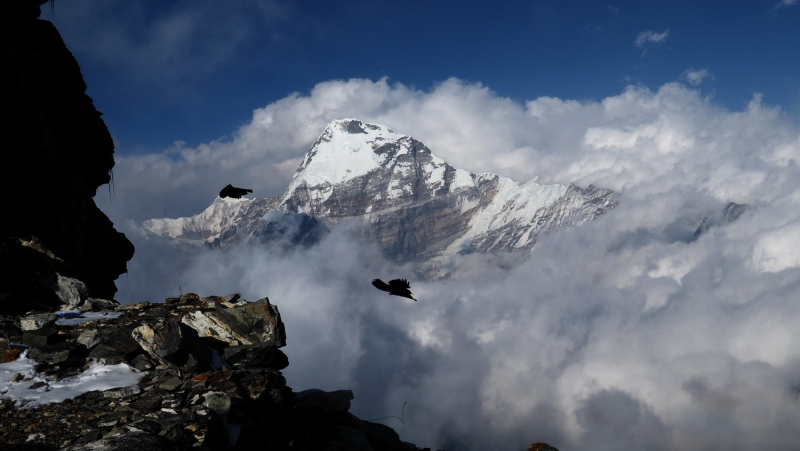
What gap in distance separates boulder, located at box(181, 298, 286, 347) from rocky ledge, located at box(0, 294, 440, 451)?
3 centimetres

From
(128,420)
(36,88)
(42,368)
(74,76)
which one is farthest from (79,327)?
(74,76)

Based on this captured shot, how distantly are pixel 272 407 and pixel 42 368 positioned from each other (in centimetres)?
646

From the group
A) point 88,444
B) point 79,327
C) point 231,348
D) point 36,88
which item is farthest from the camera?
point 36,88

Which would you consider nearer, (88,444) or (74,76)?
(88,444)

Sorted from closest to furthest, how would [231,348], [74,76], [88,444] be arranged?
1. [88,444]
2. [231,348]
3. [74,76]

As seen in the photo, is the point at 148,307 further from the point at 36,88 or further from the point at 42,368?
the point at 36,88

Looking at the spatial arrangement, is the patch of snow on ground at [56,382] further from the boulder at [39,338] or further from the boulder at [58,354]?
the boulder at [39,338]

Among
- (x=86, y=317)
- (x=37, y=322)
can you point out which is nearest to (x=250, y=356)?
(x=37, y=322)

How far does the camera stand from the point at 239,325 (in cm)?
1661

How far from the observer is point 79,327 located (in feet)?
54.7

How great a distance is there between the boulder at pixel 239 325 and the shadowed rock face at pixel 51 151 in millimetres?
12755

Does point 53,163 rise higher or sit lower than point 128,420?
higher

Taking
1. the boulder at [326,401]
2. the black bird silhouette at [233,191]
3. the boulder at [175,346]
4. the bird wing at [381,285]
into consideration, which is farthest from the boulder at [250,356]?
the bird wing at [381,285]

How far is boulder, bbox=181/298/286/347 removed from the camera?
16344 millimetres
